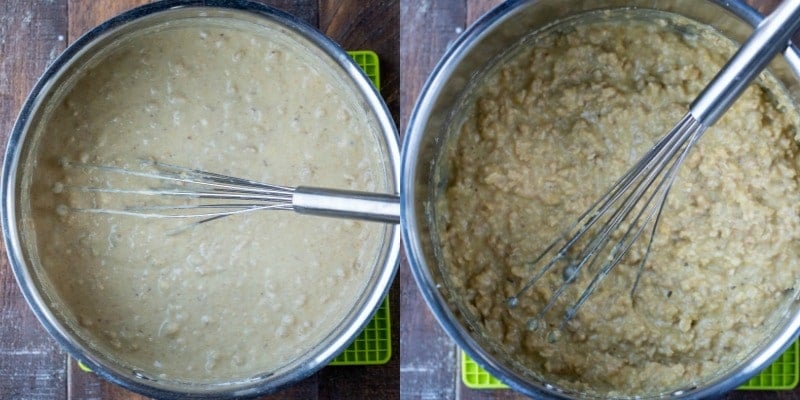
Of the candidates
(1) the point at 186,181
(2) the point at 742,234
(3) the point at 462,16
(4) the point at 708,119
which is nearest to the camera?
(4) the point at 708,119

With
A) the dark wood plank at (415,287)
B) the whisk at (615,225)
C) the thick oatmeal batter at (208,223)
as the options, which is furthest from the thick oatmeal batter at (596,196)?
the thick oatmeal batter at (208,223)

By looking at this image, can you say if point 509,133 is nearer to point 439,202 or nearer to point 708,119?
point 439,202

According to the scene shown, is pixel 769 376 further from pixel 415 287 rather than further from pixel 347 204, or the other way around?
pixel 347 204

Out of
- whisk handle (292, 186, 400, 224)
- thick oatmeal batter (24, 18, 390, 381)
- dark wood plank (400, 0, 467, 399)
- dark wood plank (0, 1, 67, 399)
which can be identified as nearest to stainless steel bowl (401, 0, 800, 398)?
whisk handle (292, 186, 400, 224)

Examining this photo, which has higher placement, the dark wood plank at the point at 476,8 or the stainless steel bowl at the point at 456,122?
the dark wood plank at the point at 476,8

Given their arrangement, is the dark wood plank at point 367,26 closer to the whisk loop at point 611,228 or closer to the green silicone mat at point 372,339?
the green silicone mat at point 372,339

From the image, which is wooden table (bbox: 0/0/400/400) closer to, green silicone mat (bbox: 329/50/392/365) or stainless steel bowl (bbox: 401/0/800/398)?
green silicone mat (bbox: 329/50/392/365)

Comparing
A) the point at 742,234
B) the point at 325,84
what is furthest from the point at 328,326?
the point at 742,234
